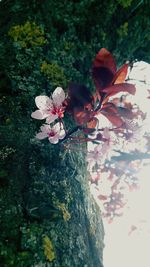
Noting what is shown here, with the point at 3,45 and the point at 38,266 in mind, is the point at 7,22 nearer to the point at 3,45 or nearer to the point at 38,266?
the point at 3,45

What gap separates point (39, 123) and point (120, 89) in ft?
1.37

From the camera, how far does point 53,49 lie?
1644mm

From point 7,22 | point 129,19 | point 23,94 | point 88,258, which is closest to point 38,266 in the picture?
point 88,258

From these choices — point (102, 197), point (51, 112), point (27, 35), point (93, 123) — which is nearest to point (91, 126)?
point (93, 123)

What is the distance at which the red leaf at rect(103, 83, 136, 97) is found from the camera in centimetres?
129

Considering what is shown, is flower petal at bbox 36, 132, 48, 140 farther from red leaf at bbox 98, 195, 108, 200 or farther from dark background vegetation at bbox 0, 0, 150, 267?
red leaf at bbox 98, 195, 108, 200

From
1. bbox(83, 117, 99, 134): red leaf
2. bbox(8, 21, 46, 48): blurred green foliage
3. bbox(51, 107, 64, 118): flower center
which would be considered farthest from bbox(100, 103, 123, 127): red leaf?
bbox(8, 21, 46, 48): blurred green foliage

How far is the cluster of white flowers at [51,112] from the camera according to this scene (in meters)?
1.30

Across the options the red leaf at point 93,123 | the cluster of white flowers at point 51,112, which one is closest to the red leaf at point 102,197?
the red leaf at point 93,123

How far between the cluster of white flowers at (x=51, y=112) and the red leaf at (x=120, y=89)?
19 centimetres

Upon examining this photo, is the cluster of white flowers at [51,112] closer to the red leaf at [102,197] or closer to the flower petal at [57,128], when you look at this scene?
the flower petal at [57,128]

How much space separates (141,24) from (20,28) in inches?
32.1

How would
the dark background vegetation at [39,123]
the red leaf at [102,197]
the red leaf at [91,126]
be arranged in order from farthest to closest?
the red leaf at [102,197] → the red leaf at [91,126] → the dark background vegetation at [39,123]

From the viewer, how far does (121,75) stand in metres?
1.31
